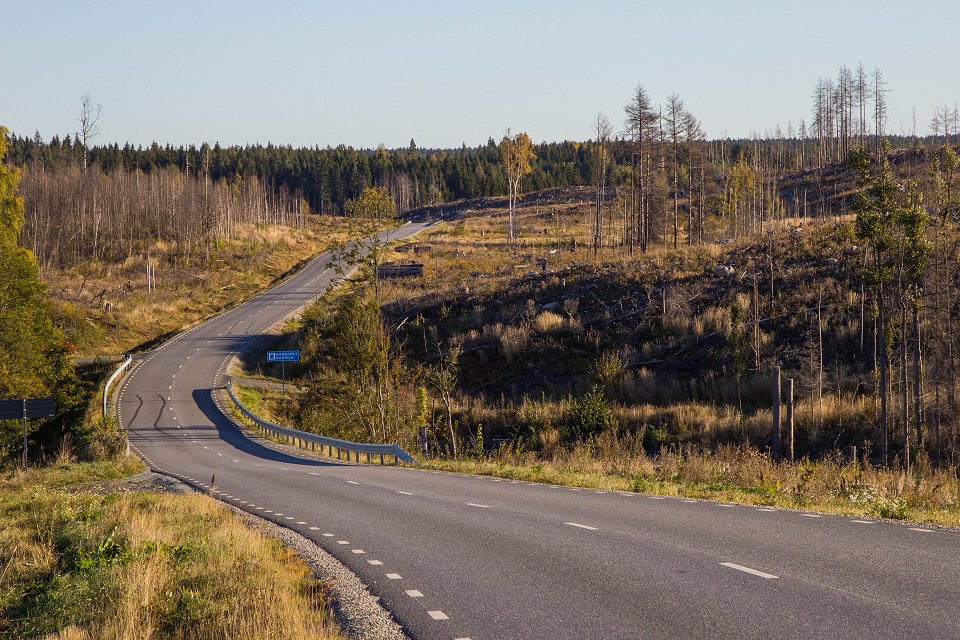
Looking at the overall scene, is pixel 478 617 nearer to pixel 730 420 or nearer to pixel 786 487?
pixel 786 487

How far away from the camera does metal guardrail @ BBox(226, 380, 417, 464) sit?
24422mm

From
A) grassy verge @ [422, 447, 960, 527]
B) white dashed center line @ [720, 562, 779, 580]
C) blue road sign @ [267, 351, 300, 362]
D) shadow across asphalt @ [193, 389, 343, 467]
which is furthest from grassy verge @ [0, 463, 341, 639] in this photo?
blue road sign @ [267, 351, 300, 362]

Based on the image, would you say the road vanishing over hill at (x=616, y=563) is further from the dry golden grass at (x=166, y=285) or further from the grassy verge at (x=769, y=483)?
the dry golden grass at (x=166, y=285)

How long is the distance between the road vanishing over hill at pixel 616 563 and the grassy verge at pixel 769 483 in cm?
91

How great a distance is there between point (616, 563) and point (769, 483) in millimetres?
7491

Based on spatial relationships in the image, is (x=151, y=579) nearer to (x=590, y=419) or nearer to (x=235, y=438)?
(x=590, y=419)

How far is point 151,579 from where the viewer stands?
808 centimetres

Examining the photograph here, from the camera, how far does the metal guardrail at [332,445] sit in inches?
961

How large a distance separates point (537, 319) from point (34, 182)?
91.8 m

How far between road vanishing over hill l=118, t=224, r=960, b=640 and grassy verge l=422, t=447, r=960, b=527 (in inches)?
36.0

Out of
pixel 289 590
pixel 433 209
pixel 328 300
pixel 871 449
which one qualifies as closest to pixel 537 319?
pixel 871 449

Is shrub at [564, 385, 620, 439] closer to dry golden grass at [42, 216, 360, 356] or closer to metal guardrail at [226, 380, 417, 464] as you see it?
metal guardrail at [226, 380, 417, 464]

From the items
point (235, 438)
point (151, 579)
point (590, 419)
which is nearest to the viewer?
point (151, 579)

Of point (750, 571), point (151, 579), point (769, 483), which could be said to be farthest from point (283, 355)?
point (750, 571)
